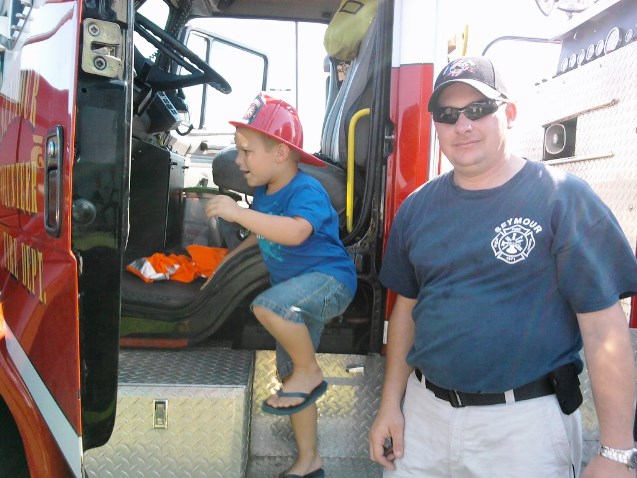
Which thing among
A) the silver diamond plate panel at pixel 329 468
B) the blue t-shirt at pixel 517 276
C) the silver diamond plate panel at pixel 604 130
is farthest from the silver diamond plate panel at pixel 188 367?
the silver diamond plate panel at pixel 604 130

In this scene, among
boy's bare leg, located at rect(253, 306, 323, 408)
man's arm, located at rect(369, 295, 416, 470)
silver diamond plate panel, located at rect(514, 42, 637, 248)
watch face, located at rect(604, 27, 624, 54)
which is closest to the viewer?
man's arm, located at rect(369, 295, 416, 470)

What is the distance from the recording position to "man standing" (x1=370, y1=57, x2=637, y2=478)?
1.23 meters

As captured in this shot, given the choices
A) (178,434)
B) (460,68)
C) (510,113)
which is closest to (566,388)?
(510,113)

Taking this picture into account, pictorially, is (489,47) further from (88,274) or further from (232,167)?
(88,274)

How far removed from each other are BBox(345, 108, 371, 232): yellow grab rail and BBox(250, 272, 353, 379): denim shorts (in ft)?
1.17

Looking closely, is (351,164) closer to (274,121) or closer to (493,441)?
(274,121)

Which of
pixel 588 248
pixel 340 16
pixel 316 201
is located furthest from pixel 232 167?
pixel 588 248

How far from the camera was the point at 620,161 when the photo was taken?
86.4 inches

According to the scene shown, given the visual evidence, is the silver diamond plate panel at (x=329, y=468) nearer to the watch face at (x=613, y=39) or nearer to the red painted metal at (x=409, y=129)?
the red painted metal at (x=409, y=129)

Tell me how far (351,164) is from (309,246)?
0.42m

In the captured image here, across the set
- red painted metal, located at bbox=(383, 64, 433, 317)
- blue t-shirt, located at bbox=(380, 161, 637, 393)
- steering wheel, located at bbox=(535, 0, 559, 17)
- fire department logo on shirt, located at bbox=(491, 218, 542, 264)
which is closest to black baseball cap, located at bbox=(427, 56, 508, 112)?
blue t-shirt, located at bbox=(380, 161, 637, 393)

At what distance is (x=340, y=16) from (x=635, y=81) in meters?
1.22

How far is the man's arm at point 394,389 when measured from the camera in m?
1.55

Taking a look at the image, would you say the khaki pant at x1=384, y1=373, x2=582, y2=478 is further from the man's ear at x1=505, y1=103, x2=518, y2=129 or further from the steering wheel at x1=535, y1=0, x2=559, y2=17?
the steering wheel at x1=535, y1=0, x2=559, y2=17
